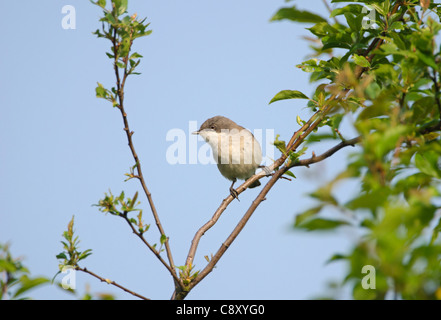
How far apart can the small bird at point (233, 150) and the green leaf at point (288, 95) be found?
405 centimetres

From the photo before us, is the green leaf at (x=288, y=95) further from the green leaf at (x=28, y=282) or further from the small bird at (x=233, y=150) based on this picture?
the small bird at (x=233, y=150)

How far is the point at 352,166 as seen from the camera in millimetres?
1825

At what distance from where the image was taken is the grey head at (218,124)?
8930mm

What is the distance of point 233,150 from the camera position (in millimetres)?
8391

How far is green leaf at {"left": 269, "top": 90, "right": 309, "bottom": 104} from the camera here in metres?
4.24

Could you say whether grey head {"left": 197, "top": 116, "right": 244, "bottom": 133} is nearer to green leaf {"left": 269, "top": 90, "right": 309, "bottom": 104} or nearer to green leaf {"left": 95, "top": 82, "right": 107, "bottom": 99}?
green leaf {"left": 269, "top": 90, "right": 309, "bottom": 104}

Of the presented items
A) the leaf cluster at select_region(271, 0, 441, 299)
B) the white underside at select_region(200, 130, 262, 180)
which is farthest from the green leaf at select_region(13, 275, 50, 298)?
the white underside at select_region(200, 130, 262, 180)

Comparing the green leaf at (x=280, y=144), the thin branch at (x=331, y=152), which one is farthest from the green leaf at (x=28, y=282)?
the green leaf at (x=280, y=144)

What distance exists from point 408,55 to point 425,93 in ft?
1.31

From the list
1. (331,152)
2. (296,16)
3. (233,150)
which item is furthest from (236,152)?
(331,152)

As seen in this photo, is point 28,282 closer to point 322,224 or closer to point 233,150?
point 322,224

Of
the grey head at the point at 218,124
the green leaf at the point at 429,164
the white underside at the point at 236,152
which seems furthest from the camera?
the grey head at the point at 218,124
